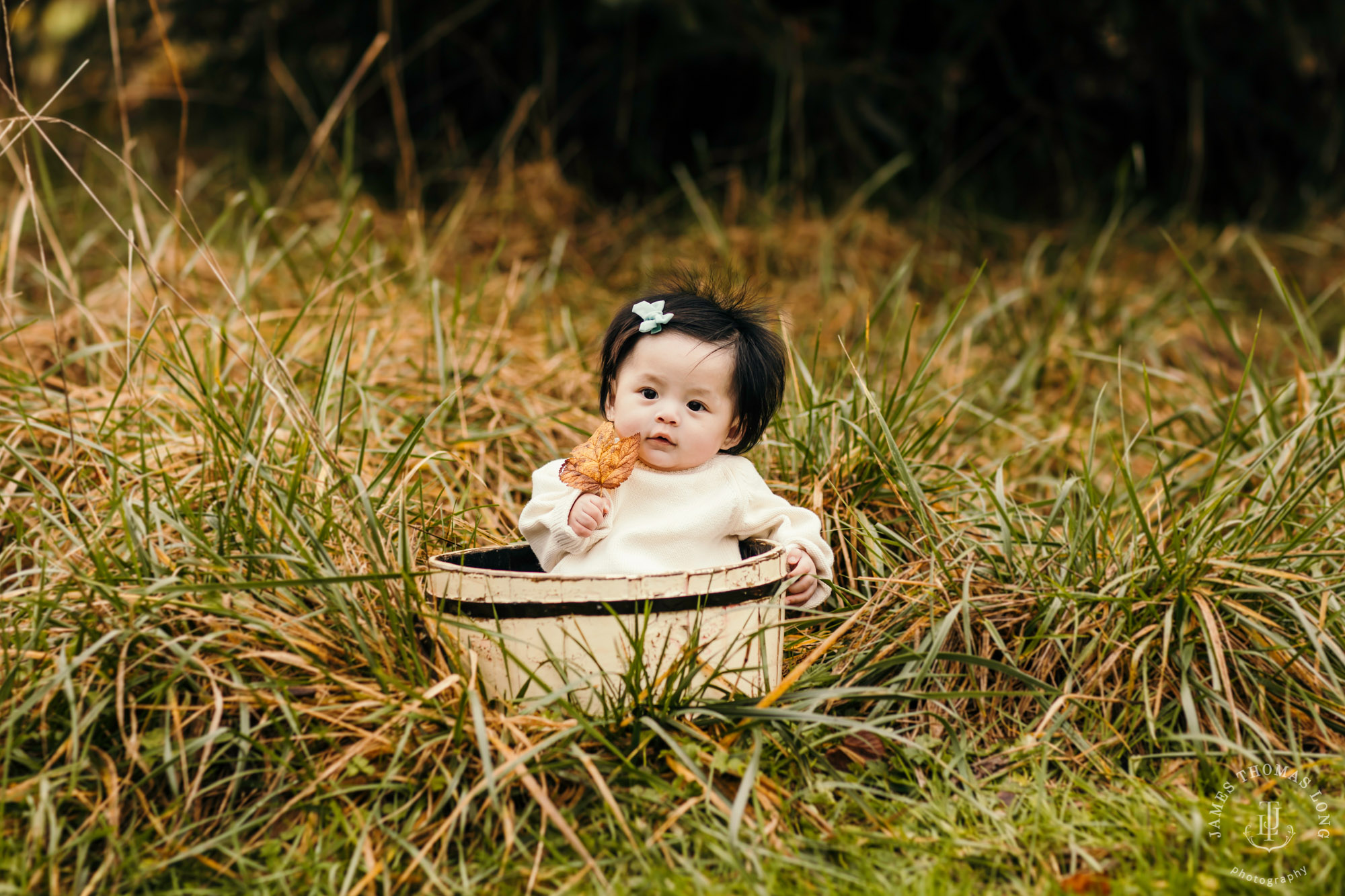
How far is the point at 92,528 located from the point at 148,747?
1.79 feet

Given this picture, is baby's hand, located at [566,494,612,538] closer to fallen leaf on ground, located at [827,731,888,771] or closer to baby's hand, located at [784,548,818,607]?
baby's hand, located at [784,548,818,607]

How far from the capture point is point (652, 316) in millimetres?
1819

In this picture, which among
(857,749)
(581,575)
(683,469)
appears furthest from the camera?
(683,469)

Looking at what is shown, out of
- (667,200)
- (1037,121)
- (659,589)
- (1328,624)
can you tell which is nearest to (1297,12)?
(1037,121)

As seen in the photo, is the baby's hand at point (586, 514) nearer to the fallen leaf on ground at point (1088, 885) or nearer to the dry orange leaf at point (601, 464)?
the dry orange leaf at point (601, 464)

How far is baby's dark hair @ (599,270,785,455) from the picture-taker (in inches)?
71.9

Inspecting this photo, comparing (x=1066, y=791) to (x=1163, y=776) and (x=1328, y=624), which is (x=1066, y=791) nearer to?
(x=1163, y=776)

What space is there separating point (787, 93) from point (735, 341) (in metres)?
2.90

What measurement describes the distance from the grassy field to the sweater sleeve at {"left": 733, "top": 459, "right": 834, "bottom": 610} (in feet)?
0.37

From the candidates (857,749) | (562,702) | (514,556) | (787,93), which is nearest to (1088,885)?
(857,749)

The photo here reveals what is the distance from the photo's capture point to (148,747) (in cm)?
155

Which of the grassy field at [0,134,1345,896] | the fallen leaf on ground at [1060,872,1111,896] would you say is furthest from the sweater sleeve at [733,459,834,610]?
the fallen leaf on ground at [1060,872,1111,896]

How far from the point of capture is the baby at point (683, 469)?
180 centimetres

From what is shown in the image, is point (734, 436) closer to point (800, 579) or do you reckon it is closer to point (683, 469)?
point (683, 469)
